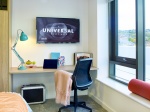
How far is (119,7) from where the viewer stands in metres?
3.60

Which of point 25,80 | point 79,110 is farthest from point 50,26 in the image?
point 79,110

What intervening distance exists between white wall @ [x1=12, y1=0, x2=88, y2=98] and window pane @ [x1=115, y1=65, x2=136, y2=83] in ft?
3.32

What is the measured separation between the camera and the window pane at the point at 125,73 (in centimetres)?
325

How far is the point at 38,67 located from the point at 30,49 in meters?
0.43

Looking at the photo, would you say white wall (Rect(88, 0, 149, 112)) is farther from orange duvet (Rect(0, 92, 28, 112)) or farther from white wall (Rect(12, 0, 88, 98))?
orange duvet (Rect(0, 92, 28, 112))

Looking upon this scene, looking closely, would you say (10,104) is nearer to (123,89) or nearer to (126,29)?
(123,89)

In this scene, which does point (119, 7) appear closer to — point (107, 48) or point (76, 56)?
point (107, 48)

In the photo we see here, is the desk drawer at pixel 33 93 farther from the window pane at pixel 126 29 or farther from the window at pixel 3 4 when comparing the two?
the window pane at pixel 126 29

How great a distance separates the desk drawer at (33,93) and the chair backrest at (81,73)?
3.06 ft

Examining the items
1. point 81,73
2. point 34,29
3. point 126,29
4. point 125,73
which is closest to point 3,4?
point 34,29

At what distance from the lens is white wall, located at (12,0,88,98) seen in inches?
149

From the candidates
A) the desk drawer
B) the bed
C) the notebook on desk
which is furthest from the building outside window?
the bed

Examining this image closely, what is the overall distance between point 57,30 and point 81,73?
1260 mm

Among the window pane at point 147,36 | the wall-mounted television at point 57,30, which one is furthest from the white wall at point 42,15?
the window pane at point 147,36
